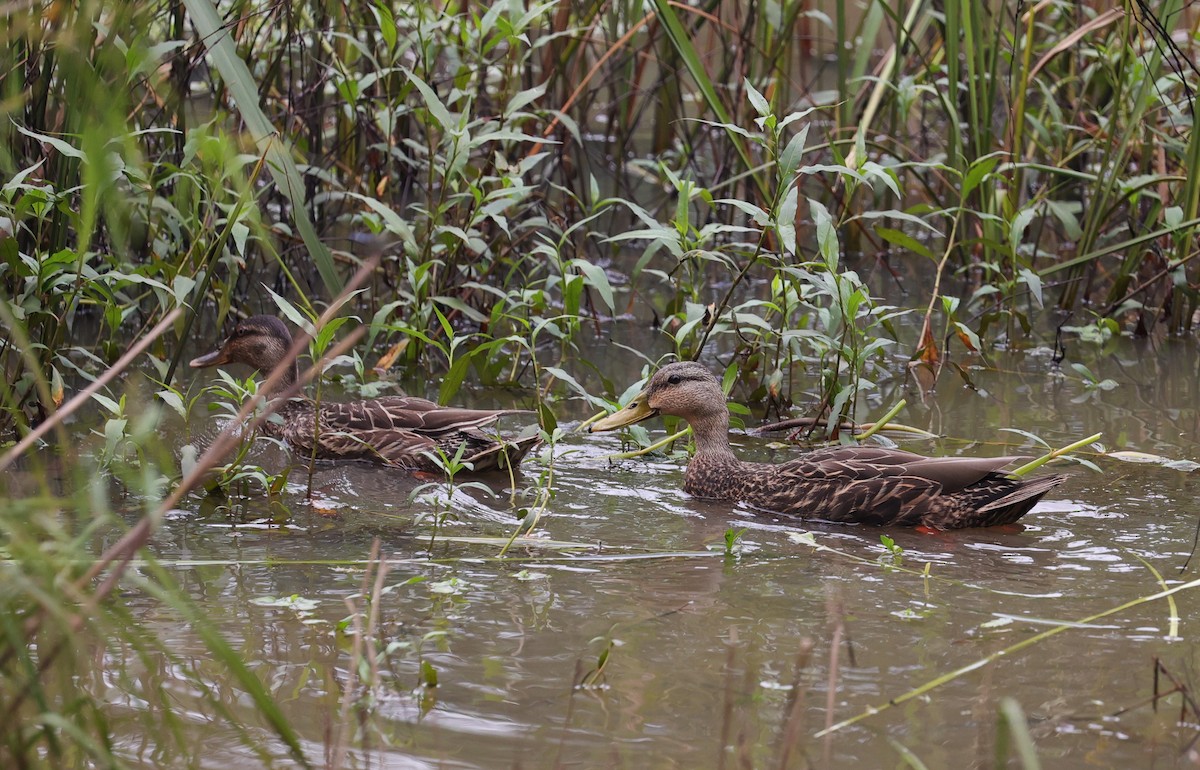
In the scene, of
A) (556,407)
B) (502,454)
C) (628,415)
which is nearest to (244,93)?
(502,454)

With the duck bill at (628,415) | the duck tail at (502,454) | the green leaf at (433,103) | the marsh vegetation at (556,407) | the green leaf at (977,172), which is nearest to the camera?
the marsh vegetation at (556,407)

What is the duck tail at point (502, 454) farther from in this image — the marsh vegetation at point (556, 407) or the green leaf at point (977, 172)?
the green leaf at point (977, 172)

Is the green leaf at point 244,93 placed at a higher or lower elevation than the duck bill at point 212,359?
higher

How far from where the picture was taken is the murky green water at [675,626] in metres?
3.50

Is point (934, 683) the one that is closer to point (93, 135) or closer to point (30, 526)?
point (93, 135)

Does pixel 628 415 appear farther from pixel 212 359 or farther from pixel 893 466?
pixel 212 359

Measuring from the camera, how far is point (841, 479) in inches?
224

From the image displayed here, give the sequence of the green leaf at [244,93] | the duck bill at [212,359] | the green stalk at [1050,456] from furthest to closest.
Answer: the duck bill at [212,359], the green stalk at [1050,456], the green leaf at [244,93]

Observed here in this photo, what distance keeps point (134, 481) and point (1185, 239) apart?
6.69 metres

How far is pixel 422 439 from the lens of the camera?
6.17 metres

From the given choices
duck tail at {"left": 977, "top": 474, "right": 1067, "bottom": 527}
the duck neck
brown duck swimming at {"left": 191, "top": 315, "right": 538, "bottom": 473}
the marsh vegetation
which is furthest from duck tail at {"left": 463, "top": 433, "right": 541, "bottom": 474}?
duck tail at {"left": 977, "top": 474, "right": 1067, "bottom": 527}

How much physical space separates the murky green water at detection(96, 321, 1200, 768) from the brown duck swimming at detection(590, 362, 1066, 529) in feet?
0.28

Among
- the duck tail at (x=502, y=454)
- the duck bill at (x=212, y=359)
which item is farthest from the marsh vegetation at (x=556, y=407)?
the duck bill at (x=212, y=359)

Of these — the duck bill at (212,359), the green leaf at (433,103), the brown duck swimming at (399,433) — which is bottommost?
the brown duck swimming at (399,433)
